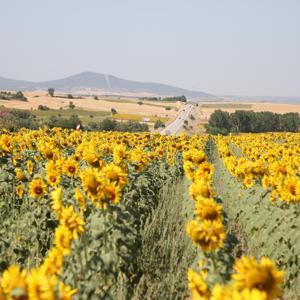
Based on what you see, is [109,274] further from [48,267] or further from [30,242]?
[30,242]

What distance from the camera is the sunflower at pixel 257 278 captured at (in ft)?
9.46

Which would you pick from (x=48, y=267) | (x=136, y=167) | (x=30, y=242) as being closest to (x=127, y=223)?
(x=30, y=242)

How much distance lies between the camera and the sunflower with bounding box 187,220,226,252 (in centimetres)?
405

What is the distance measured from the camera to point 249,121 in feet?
341

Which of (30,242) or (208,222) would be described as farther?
(30,242)

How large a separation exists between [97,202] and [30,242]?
2.29 metres

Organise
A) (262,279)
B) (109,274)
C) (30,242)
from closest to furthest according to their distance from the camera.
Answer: (262,279), (109,274), (30,242)

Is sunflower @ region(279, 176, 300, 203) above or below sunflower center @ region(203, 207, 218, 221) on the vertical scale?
below

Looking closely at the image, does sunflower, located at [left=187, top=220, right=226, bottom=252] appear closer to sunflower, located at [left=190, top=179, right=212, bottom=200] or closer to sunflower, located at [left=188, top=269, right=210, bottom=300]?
sunflower, located at [left=188, top=269, right=210, bottom=300]

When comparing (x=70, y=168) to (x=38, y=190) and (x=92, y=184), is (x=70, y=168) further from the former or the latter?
(x=92, y=184)

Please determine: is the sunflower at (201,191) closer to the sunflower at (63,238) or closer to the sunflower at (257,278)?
the sunflower at (63,238)

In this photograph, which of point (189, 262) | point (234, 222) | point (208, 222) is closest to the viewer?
point (208, 222)

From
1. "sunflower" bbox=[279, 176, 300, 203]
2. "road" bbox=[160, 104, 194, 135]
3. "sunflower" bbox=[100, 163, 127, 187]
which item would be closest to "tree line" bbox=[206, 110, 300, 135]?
"road" bbox=[160, 104, 194, 135]

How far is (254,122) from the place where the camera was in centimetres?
10225
